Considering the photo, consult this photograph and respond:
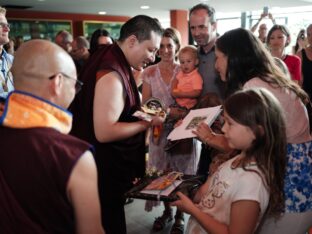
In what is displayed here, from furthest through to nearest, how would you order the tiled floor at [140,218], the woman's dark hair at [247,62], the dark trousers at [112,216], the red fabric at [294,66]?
the red fabric at [294,66], the tiled floor at [140,218], the dark trousers at [112,216], the woman's dark hair at [247,62]

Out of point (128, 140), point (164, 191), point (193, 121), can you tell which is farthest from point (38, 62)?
point (193, 121)

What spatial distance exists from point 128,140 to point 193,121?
399 mm

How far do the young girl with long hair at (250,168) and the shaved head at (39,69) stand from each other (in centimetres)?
68

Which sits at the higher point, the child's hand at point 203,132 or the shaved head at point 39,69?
the shaved head at point 39,69

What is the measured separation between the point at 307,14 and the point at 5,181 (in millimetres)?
13242

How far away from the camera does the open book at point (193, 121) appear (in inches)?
70.1

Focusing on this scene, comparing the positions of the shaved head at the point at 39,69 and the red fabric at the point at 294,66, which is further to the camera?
the red fabric at the point at 294,66

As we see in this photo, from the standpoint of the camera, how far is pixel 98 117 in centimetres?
158

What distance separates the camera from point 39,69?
1022mm

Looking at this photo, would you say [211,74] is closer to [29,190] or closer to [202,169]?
[202,169]

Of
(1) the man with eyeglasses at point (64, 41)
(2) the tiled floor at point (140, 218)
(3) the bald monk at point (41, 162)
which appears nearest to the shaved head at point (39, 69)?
(3) the bald monk at point (41, 162)

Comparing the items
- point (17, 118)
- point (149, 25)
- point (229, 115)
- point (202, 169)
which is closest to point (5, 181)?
point (17, 118)

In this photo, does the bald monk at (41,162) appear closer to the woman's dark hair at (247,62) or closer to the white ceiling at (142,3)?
the woman's dark hair at (247,62)

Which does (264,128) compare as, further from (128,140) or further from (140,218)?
(140,218)
